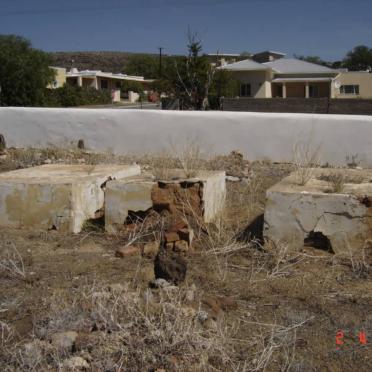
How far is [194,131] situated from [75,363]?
301 inches

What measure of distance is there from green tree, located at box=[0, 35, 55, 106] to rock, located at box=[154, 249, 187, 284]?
103 feet

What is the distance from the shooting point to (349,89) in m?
47.3

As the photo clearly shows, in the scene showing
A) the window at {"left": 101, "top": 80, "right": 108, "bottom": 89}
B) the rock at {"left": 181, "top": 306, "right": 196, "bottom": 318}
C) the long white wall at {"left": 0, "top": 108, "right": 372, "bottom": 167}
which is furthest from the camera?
the window at {"left": 101, "top": 80, "right": 108, "bottom": 89}

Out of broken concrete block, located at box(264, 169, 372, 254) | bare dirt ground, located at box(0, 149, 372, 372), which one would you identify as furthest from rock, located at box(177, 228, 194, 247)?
broken concrete block, located at box(264, 169, 372, 254)

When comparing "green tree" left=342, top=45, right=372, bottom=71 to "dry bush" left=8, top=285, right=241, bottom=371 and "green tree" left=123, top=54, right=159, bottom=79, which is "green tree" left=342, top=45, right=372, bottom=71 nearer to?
"green tree" left=123, top=54, right=159, bottom=79

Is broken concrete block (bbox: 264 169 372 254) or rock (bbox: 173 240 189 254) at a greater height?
broken concrete block (bbox: 264 169 372 254)

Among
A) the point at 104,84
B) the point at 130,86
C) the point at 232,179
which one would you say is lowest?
the point at 232,179

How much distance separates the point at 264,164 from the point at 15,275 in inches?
239

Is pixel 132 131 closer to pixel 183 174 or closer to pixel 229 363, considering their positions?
pixel 183 174

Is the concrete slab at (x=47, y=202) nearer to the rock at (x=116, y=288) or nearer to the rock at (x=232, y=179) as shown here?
the rock at (x=116, y=288)

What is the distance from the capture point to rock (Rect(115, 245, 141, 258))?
17.6 feet

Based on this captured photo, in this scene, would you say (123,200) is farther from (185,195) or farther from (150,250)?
(150,250)

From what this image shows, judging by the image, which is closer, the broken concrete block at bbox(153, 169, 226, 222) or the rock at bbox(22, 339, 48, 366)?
the rock at bbox(22, 339, 48, 366)

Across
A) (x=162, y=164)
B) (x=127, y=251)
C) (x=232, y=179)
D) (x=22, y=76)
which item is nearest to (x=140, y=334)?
(x=127, y=251)
